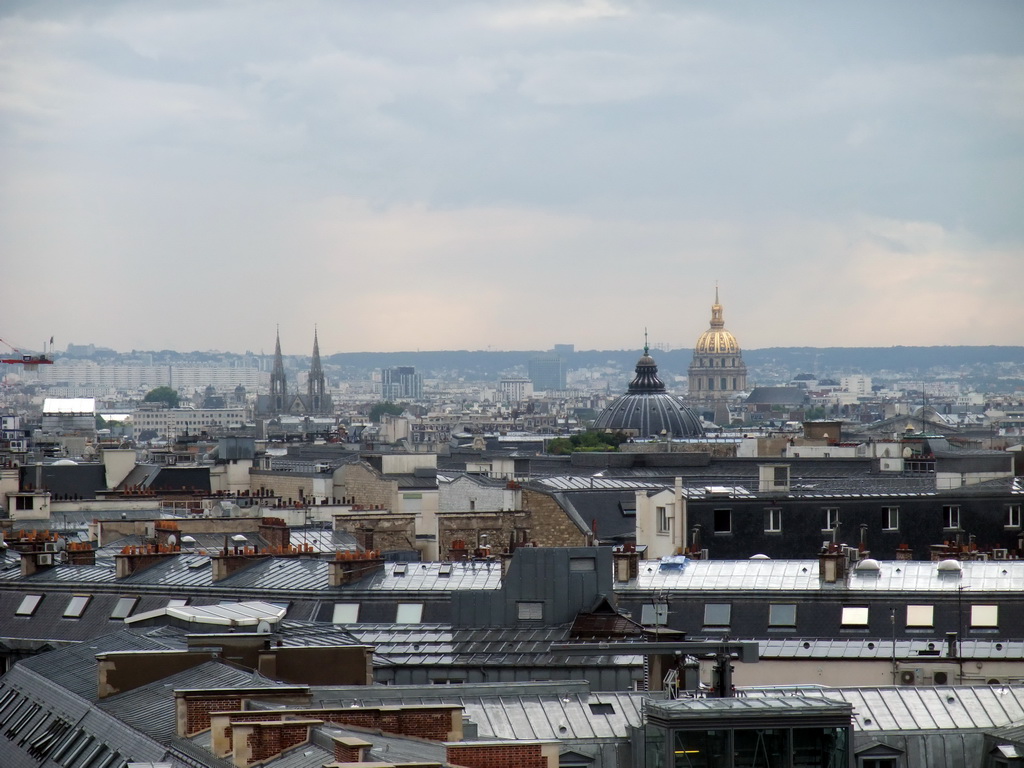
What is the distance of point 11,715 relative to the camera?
90.5 ft

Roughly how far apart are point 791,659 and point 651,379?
16187cm

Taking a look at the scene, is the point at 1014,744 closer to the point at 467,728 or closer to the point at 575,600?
the point at 467,728

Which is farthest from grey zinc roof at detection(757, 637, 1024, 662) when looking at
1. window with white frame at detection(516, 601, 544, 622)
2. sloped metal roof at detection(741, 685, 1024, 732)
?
sloped metal roof at detection(741, 685, 1024, 732)

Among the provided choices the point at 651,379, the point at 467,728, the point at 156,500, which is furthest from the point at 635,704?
the point at 651,379

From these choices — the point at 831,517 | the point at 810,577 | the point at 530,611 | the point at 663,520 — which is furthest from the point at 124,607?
the point at 831,517

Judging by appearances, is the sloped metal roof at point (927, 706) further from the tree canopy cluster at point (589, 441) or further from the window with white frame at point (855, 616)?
the tree canopy cluster at point (589, 441)

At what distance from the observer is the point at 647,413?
187 m

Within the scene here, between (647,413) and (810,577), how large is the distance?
15243cm

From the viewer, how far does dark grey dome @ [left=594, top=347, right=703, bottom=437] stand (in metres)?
184

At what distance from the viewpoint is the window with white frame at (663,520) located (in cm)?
4628

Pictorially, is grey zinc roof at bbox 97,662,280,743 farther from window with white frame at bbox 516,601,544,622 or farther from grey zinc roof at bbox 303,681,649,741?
window with white frame at bbox 516,601,544,622

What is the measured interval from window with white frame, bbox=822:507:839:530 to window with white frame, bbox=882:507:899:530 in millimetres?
1099

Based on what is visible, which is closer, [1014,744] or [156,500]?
[1014,744]

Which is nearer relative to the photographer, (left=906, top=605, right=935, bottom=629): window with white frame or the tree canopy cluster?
(left=906, top=605, right=935, bottom=629): window with white frame
